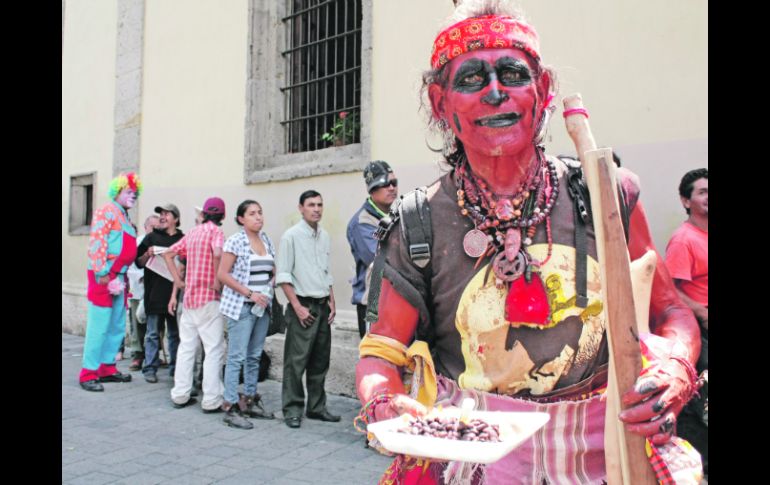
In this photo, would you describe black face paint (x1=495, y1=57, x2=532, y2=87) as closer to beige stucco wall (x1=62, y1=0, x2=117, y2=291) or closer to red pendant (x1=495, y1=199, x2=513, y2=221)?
red pendant (x1=495, y1=199, x2=513, y2=221)

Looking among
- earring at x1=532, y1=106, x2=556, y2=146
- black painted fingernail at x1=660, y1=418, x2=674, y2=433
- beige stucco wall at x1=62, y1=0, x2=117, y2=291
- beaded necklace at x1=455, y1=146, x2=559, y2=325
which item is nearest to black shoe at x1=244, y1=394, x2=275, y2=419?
beaded necklace at x1=455, y1=146, x2=559, y2=325

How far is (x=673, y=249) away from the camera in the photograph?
4059 mm

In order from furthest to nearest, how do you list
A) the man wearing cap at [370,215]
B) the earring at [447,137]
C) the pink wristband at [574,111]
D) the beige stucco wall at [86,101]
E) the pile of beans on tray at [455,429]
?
1. the beige stucco wall at [86,101]
2. the man wearing cap at [370,215]
3. the earring at [447,137]
4. the pink wristband at [574,111]
5. the pile of beans on tray at [455,429]

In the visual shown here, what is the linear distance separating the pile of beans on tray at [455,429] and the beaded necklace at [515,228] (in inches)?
12.8

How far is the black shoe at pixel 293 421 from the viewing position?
5.68m

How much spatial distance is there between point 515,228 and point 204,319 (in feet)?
16.0

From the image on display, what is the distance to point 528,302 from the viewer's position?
1.71 metres

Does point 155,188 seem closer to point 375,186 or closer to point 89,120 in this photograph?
point 89,120

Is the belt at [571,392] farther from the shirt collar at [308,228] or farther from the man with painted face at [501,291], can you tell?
the shirt collar at [308,228]

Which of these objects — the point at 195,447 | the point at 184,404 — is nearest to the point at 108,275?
the point at 184,404

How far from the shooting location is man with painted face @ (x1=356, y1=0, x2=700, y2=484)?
5.57 ft

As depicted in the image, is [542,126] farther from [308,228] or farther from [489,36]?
[308,228]

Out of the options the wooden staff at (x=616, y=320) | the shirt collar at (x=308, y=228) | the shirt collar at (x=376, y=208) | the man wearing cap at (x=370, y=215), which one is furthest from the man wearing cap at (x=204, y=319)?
→ the wooden staff at (x=616, y=320)

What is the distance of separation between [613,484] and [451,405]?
422 millimetres
